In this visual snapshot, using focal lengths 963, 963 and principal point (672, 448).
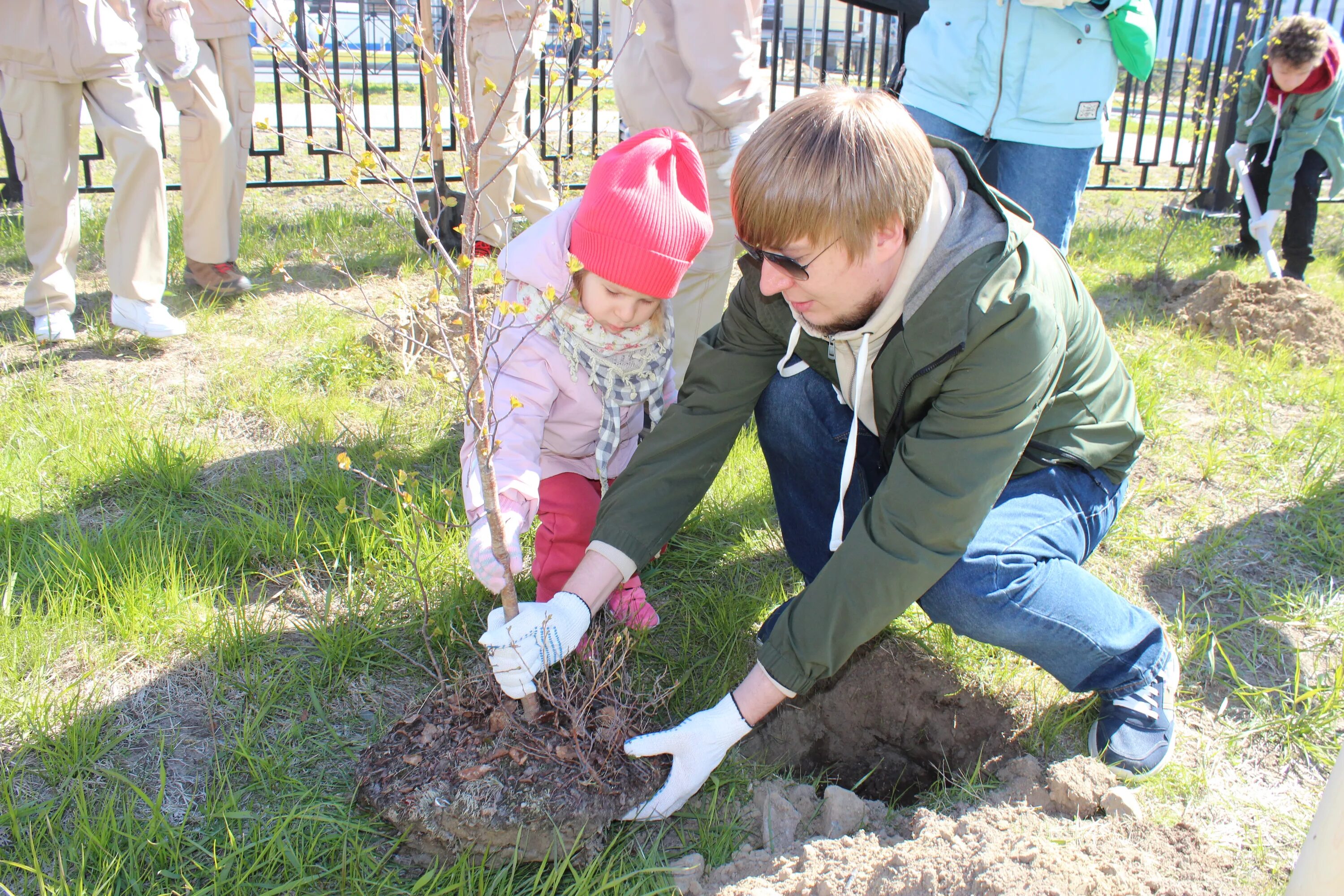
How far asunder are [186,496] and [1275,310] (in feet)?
15.2

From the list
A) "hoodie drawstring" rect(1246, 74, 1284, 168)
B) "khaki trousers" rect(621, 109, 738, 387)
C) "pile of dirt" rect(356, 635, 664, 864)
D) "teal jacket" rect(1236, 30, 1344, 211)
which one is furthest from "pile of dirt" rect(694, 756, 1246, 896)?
"hoodie drawstring" rect(1246, 74, 1284, 168)

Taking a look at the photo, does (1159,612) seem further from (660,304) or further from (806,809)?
(660,304)

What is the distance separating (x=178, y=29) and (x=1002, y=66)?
10.2ft

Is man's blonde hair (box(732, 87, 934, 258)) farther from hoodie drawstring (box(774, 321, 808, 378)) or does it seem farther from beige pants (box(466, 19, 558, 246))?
beige pants (box(466, 19, 558, 246))

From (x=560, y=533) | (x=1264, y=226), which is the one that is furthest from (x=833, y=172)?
(x=1264, y=226)

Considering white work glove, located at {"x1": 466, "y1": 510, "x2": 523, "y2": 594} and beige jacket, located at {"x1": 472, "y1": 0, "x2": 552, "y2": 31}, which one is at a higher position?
beige jacket, located at {"x1": 472, "y1": 0, "x2": 552, "y2": 31}

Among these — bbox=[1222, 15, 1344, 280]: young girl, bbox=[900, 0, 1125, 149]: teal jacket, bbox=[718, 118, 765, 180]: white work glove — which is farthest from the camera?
bbox=[1222, 15, 1344, 280]: young girl

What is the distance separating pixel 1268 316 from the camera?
14.6 ft

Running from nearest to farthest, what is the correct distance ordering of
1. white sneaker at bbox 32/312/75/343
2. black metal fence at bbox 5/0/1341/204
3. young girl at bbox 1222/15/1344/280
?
white sneaker at bbox 32/312/75/343
black metal fence at bbox 5/0/1341/204
young girl at bbox 1222/15/1344/280

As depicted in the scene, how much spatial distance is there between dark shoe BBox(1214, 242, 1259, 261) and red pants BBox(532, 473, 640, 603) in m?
5.29

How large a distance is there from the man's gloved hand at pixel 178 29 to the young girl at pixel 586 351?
241 centimetres

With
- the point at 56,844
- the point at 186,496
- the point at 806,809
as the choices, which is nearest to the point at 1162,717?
the point at 806,809

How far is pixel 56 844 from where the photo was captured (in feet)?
5.71

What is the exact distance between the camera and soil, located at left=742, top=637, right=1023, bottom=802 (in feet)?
7.22
